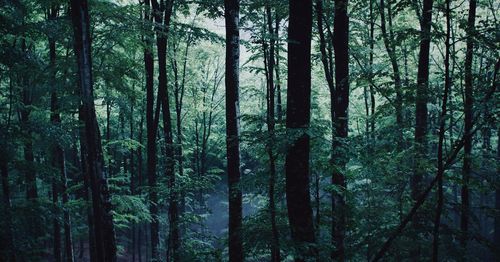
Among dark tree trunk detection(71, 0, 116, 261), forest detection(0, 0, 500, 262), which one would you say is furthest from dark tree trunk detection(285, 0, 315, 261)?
dark tree trunk detection(71, 0, 116, 261)

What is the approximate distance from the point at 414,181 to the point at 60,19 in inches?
392

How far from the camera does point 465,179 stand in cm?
586

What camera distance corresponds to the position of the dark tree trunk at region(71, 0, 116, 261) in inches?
298

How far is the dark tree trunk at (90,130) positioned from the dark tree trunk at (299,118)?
15.1 ft

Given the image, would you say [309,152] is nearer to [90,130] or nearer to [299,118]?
[299,118]

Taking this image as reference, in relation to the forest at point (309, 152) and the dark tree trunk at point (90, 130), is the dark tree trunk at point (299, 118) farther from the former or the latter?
the dark tree trunk at point (90, 130)

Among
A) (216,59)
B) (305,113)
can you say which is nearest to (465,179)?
(305,113)

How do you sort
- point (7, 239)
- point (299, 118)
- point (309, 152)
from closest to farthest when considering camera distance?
point (299, 118)
point (309, 152)
point (7, 239)

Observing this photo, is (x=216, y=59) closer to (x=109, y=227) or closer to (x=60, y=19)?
(x=60, y=19)

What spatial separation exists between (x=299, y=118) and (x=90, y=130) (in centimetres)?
485

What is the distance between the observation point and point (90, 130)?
7629 mm

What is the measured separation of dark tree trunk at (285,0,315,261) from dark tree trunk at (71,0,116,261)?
181 inches

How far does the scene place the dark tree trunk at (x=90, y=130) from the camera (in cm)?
757

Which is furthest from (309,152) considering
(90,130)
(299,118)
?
(90,130)
